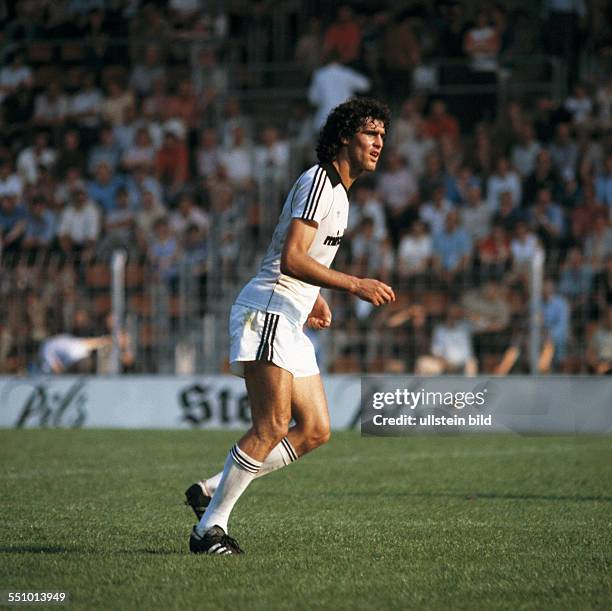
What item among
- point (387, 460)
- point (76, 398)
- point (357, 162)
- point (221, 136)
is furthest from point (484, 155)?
point (357, 162)

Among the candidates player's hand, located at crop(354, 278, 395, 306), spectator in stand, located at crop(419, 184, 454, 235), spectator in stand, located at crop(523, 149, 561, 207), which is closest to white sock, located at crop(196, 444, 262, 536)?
player's hand, located at crop(354, 278, 395, 306)

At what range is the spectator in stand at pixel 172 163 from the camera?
20.8m

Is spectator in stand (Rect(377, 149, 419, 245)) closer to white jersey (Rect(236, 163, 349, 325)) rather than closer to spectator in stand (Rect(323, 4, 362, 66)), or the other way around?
spectator in stand (Rect(323, 4, 362, 66))

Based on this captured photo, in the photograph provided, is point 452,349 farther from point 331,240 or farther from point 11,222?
point 331,240

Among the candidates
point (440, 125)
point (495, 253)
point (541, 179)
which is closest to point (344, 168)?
point (495, 253)

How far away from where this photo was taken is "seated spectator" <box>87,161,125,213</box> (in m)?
20.5

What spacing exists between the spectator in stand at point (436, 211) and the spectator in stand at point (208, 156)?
11.5 ft

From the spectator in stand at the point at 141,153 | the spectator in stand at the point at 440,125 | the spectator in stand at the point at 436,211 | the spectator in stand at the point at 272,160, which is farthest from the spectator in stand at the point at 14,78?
the spectator in stand at the point at 436,211

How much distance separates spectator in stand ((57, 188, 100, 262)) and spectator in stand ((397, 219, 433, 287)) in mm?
4516

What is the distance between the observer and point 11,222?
20.8 meters

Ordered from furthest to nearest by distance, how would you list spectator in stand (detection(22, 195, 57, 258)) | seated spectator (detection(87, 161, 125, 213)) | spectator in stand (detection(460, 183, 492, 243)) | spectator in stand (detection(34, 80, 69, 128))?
1. spectator in stand (detection(34, 80, 69, 128))
2. seated spectator (detection(87, 161, 125, 213))
3. spectator in stand (detection(22, 195, 57, 258))
4. spectator in stand (detection(460, 183, 492, 243))

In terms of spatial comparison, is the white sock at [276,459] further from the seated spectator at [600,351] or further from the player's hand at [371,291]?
the seated spectator at [600,351]

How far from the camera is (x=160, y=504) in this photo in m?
9.30

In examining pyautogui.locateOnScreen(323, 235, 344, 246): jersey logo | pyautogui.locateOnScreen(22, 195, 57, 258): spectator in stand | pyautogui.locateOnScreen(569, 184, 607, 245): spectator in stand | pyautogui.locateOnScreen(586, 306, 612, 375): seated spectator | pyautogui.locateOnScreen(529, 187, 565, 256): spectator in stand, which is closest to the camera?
pyautogui.locateOnScreen(323, 235, 344, 246): jersey logo
